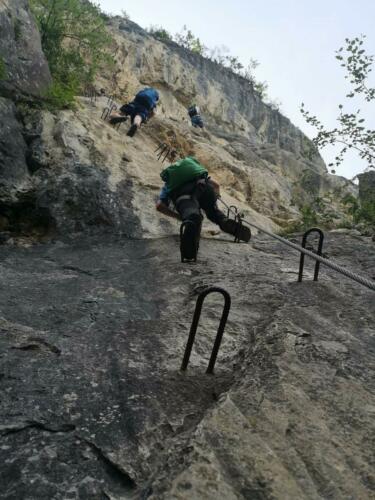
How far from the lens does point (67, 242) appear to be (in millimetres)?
6359

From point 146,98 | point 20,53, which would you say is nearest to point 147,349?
point 20,53

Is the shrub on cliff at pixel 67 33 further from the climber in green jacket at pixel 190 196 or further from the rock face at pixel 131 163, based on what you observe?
the climber in green jacket at pixel 190 196

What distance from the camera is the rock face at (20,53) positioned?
784cm

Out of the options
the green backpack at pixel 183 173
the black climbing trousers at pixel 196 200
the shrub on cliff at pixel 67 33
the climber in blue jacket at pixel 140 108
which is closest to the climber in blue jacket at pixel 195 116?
the shrub on cliff at pixel 67 33

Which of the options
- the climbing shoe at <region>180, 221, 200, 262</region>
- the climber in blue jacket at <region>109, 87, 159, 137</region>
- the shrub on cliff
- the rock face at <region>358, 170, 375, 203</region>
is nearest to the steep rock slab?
the climbing shoe at <region>180, 221, 200, 262</region>

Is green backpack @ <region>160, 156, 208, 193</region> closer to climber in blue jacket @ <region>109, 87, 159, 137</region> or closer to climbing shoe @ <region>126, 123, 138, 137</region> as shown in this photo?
climbing shoe @ <region>126, 123, 138, 137</region>

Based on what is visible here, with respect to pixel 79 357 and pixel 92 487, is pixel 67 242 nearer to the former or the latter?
pixel 79 357

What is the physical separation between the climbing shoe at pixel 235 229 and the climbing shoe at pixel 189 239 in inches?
51.9

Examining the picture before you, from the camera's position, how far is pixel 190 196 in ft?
20.0

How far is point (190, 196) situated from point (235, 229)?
123 cm

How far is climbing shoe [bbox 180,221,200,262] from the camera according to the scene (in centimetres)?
549

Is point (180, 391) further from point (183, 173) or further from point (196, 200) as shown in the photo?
point (183, 173)

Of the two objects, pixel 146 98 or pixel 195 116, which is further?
pixel 195 116

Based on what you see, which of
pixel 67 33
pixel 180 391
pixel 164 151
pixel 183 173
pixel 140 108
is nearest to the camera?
pixel 180 391
